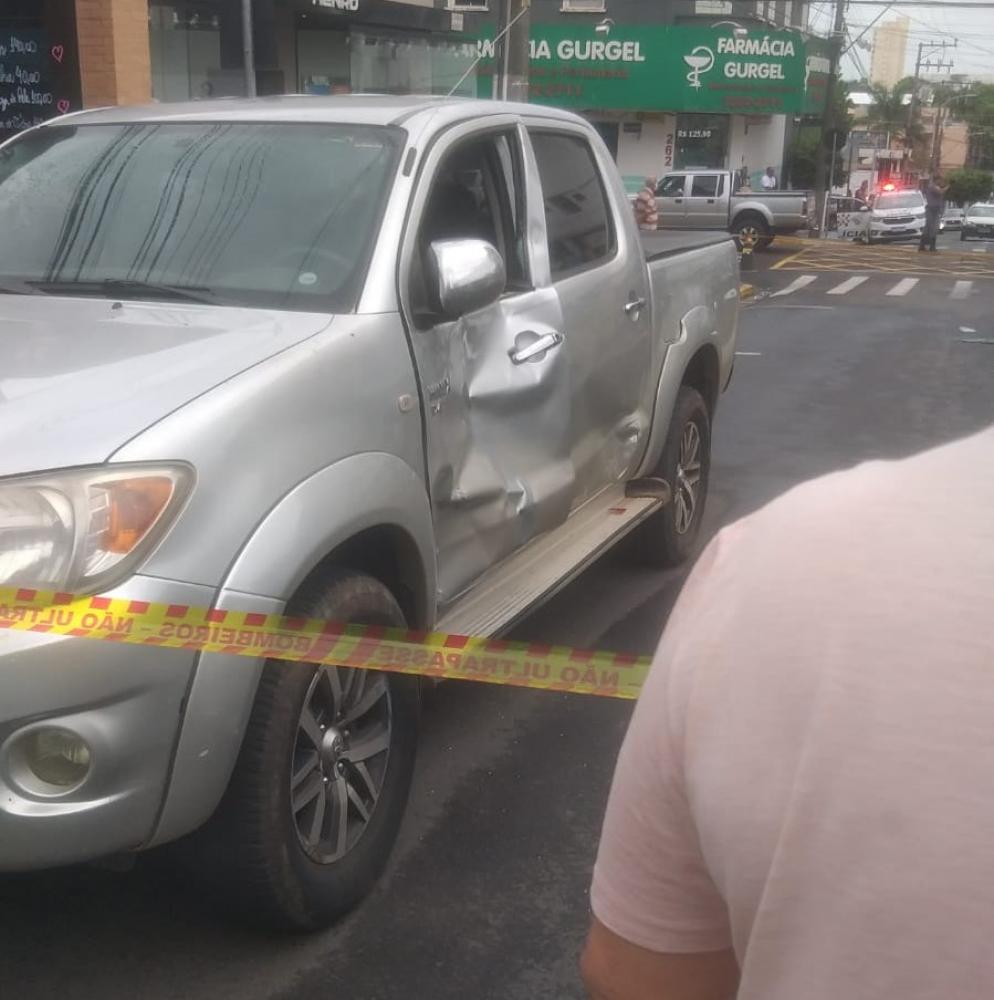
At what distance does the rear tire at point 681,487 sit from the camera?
5.67 meters

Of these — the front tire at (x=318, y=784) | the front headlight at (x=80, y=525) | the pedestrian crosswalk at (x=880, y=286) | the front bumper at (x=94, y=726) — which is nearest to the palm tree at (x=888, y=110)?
the pedestrian crosswalk at (x=880, y=286)

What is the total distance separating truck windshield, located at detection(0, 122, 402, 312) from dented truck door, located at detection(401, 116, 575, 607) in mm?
194

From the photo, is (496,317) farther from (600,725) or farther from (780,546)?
(780,546)

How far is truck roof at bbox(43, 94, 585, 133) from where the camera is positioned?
13.0ft

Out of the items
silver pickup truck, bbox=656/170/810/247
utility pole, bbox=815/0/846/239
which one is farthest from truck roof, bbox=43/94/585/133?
utility pole, bbox=815/0/846/239

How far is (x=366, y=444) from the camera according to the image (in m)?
3.09

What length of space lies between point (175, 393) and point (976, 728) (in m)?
2.07

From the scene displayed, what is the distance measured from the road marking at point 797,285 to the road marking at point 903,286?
144 cm

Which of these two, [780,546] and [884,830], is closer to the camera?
[884,830]

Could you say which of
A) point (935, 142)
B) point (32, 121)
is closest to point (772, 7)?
point (32, 121)

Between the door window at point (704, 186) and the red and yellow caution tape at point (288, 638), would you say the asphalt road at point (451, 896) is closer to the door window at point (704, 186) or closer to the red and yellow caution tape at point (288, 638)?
the red and yellow caution tape at point (288, 638)

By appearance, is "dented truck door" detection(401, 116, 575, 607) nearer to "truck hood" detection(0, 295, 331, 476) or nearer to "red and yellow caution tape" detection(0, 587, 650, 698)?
"red and yellow caution tape" detection(0, 587, 650, 698)

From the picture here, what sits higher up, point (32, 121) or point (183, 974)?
point (32, 121)

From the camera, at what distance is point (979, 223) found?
44.9m
